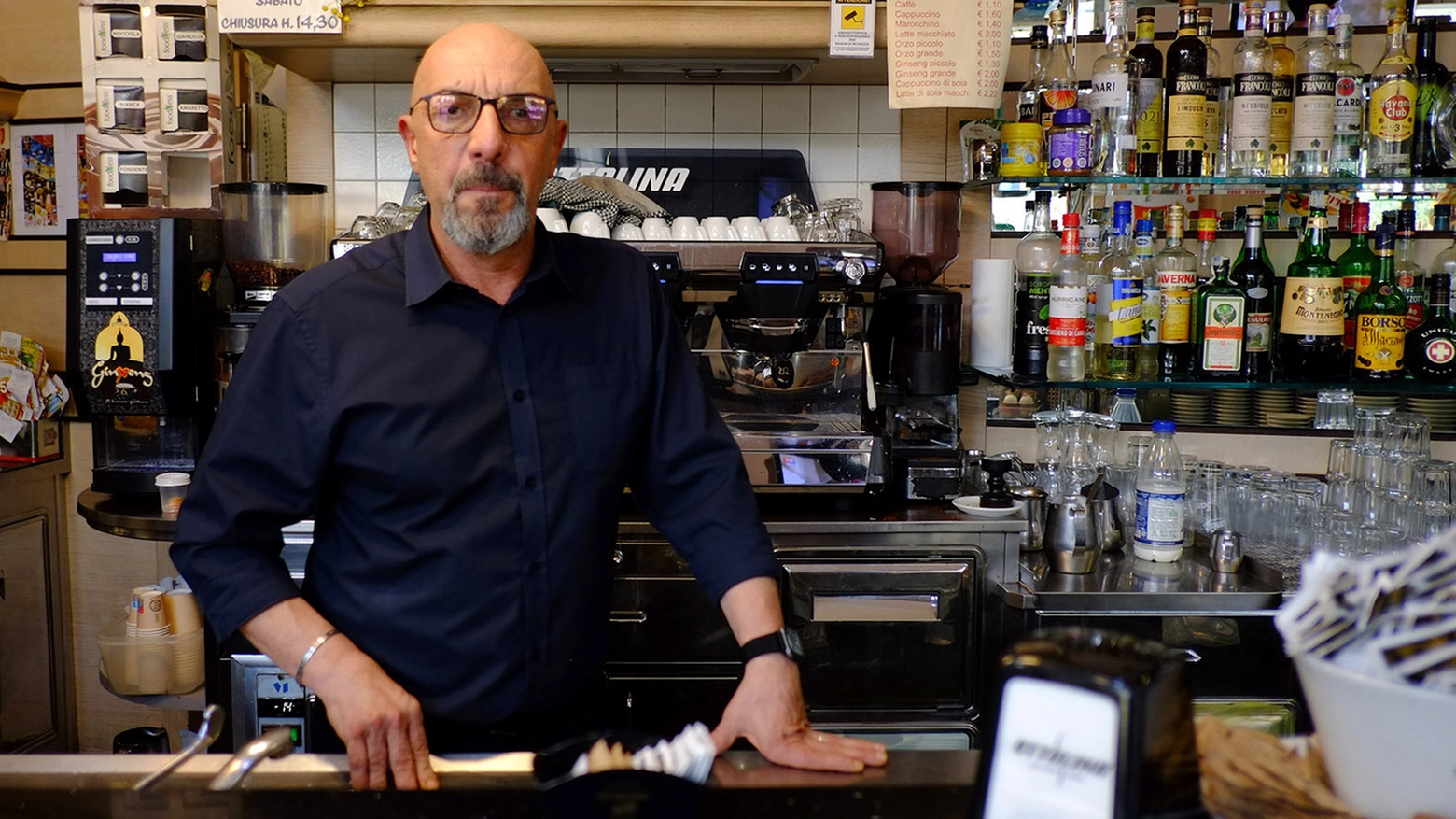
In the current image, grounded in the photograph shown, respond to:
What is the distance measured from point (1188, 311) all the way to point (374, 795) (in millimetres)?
2314

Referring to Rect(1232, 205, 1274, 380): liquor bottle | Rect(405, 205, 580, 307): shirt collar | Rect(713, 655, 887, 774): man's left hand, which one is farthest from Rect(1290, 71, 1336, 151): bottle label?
Rect(713, 655, 887, 774): man's left hand

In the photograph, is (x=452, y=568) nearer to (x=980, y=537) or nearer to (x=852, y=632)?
(x=852, y=632)

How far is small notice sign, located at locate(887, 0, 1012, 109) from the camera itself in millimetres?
2756

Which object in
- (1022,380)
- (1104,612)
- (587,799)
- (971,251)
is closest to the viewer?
(587,799)

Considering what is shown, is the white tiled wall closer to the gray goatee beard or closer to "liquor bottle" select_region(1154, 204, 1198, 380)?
"liquor bottle" select_region(1154, 204, 1198, 380)

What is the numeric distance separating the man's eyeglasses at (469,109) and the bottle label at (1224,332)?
1788 millimetres

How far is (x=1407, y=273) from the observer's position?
9.62 ft

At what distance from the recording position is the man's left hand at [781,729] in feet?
4.34

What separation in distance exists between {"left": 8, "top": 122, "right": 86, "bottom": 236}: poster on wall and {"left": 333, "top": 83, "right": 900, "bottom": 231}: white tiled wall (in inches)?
43.0

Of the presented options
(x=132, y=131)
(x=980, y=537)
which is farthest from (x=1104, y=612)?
(x=132, y=131)

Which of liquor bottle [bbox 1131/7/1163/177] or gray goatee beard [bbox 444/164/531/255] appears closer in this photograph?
gray goatee beard [bbox 444/164/531/255]

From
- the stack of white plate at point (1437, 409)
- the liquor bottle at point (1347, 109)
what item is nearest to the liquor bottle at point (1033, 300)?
the liquor bottle at point (1347, 109)

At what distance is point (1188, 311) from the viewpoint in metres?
2.91

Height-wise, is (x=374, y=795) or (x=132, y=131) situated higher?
(x=132, y=131)
